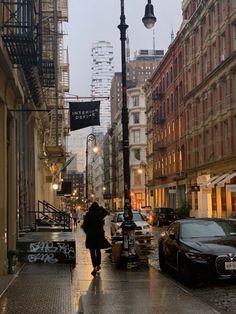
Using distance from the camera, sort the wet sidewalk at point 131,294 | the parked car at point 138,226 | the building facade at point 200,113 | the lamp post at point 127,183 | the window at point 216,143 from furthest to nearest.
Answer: the window at point 216,143 → the building facade at point 200,113 → the parked car at point 138,226 → the lamp post at point 127,183 → the wet sidewalk at point 131,294

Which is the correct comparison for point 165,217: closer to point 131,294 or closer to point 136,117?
point 131,294

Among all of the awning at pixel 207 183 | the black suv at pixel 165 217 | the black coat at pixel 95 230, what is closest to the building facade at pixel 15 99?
the black coat at pixel 95 230

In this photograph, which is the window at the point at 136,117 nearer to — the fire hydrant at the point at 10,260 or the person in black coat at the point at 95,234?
the person in black coat at the point at 95,234

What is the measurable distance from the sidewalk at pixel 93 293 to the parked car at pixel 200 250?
0.45 metres

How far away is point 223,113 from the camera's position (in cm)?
4638

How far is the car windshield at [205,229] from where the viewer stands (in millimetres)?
14038

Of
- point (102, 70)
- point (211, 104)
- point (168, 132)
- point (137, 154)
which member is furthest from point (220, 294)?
point (102, 70)

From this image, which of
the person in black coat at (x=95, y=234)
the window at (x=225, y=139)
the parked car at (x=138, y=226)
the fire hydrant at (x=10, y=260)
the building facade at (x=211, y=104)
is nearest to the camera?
the fire hydrant at (x=10, y=260)

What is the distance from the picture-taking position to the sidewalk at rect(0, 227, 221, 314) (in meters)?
9.43

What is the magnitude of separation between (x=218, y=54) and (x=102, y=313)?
132 ft

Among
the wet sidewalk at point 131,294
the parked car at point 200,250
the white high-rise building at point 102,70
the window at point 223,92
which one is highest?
the white high-rise building at point 102,70

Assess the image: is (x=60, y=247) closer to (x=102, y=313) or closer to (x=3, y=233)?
(x=3, y=233)

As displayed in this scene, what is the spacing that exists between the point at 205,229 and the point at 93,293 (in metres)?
3.87

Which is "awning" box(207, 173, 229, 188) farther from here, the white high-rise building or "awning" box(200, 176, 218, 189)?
the white high-rise building
